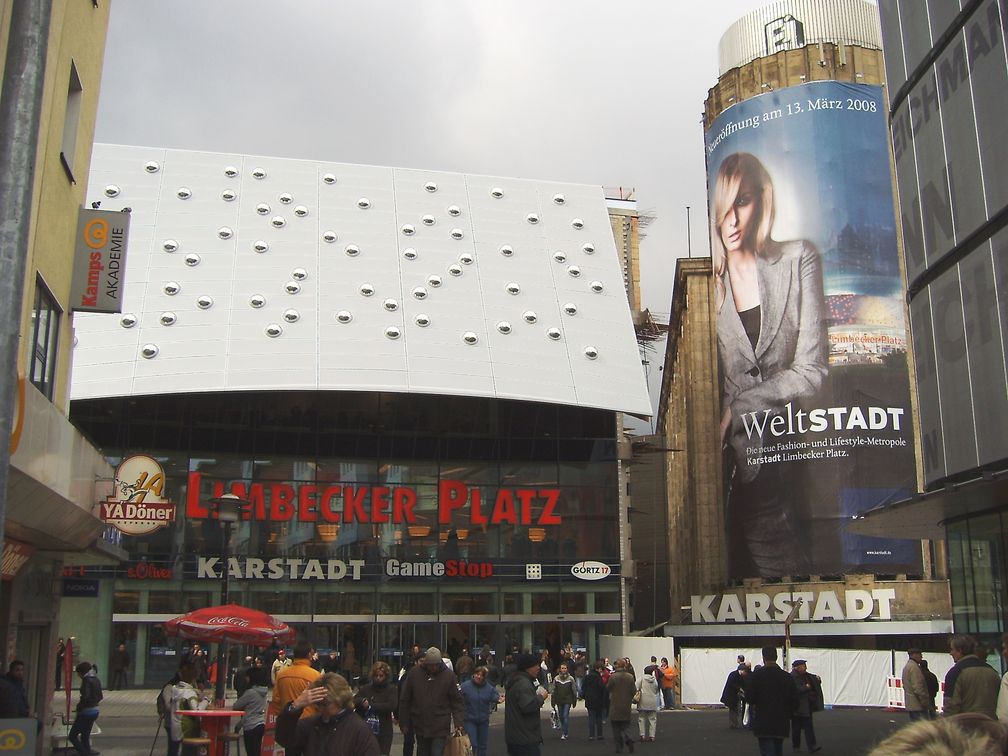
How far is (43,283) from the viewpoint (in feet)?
47.2

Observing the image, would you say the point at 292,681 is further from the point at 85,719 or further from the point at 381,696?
the point at 85,719

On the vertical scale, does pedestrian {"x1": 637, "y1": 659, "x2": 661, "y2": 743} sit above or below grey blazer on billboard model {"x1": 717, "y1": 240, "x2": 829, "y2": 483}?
below

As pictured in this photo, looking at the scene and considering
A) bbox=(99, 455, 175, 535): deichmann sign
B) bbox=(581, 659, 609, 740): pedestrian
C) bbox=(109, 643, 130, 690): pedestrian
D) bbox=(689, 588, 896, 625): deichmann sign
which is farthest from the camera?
bbox=(689, 588, 896, 625): deichmann sign

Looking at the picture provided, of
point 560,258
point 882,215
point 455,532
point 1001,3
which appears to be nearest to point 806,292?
point 882,215

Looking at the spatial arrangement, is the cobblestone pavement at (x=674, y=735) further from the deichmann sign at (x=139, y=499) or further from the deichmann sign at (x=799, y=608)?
the deichmann sign at (x=799, y=608)

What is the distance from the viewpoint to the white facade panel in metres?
38.2

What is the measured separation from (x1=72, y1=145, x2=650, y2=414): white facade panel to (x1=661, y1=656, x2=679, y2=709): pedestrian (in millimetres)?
11307

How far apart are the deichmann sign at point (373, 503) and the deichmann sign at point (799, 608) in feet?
48.0

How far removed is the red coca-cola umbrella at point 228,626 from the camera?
61.3ft

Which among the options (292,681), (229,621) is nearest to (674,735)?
(229,621)

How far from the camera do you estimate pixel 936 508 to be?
18.2 m

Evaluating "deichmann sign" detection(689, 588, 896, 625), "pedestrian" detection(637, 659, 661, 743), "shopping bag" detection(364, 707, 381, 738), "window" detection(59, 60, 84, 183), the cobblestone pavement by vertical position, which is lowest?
the cobblestone pavement

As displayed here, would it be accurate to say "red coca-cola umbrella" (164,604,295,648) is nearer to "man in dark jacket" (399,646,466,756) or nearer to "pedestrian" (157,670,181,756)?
"pedestrian" (157,670,181,756)

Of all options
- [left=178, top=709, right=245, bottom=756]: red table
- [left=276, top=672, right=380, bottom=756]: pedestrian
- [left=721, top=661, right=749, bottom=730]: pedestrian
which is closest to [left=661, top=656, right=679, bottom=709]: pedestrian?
[left=721, top=661, right=749, bottom=730]: pedestrian
